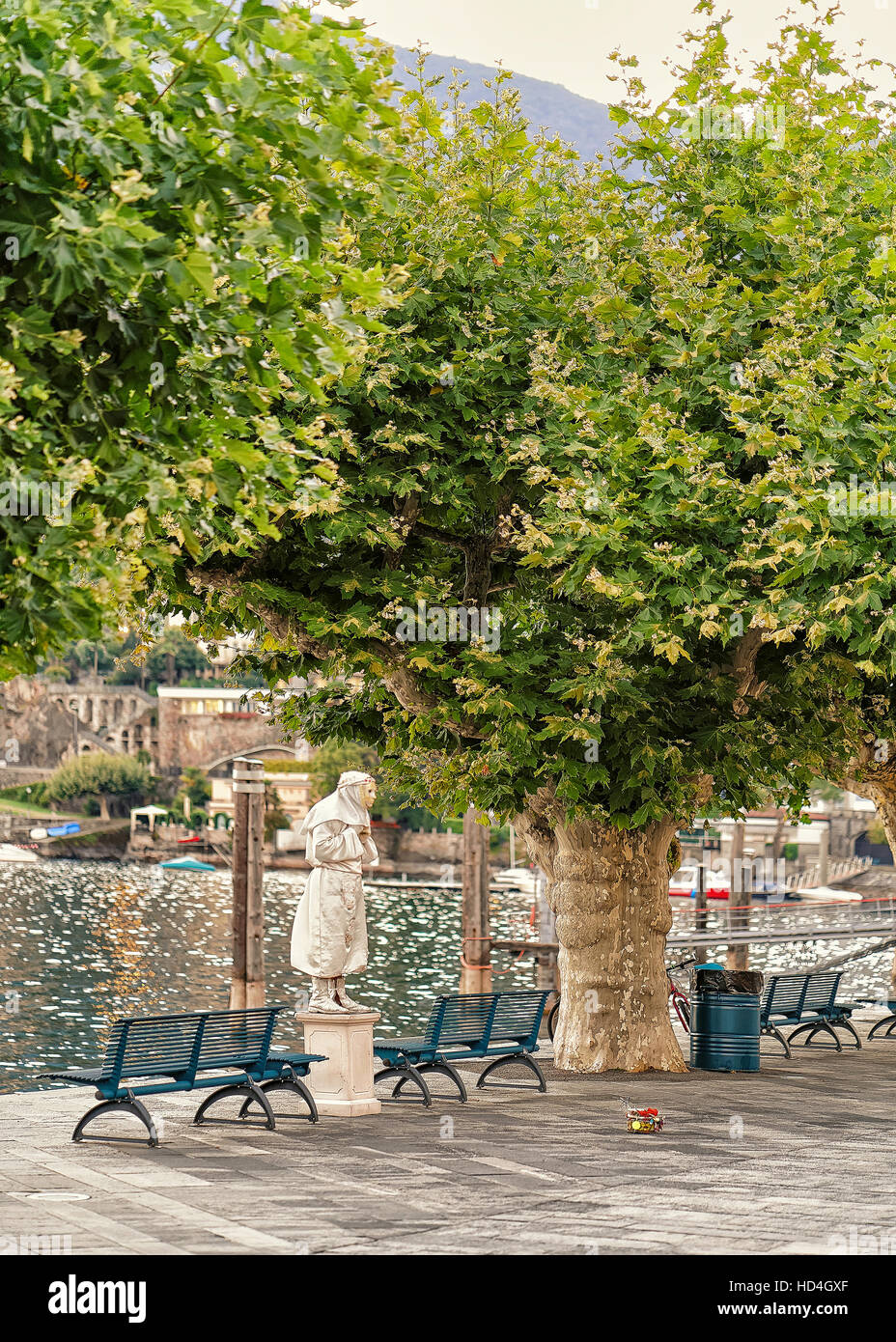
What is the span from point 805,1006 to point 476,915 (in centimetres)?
727

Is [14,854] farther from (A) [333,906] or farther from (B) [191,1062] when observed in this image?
(B) [191,1062]

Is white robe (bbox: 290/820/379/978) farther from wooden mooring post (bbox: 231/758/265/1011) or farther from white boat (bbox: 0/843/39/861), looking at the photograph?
white boat (bbox: 0/843/39/861)

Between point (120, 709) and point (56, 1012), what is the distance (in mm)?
90658

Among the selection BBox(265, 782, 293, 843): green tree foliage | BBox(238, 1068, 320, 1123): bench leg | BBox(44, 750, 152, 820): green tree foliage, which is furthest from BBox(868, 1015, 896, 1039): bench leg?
BBox(44, 750, 152, 820): green tree foliage

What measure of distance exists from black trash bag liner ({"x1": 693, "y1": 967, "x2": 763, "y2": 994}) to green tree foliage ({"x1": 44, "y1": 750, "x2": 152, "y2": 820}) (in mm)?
96165

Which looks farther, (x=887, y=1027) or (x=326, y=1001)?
(x=887, y=1027)

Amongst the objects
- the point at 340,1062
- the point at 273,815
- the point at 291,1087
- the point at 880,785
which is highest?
the point at 880,785

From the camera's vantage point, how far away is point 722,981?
691 inches

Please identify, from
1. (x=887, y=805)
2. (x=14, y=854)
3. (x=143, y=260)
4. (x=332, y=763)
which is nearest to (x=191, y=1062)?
(x=143, y=260)

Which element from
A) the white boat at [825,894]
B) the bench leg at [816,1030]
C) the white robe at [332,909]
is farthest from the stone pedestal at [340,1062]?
the white boat at [825,894]

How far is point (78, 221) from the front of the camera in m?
6.63

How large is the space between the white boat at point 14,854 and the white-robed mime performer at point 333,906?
88706 mm
